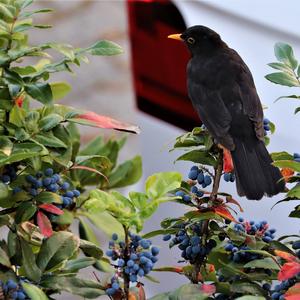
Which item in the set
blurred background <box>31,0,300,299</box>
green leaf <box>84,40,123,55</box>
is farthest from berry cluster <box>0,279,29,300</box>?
blurred background <box>31,0,300,299</box>

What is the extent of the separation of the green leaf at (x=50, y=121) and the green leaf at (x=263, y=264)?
0.42m

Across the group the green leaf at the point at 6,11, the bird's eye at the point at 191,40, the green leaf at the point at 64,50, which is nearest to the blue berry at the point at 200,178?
the green leaf at the point at 64,50

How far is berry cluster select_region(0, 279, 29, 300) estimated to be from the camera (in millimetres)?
1758

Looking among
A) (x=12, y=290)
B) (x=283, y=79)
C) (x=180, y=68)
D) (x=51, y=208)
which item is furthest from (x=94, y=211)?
(x=180, y=68)

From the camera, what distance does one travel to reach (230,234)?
5.86 feet

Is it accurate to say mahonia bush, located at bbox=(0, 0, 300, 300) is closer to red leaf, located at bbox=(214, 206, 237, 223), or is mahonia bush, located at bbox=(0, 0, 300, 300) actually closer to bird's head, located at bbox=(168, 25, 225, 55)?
red leaf, located at bbox=(214, 206, 237, 223)

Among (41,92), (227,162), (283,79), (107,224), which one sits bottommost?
(107,224)

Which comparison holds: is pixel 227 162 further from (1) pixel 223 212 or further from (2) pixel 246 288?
(2) pixel 246 288

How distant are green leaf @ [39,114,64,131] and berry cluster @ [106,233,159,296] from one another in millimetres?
243

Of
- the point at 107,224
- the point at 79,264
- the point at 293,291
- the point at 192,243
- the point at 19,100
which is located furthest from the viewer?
the point at 107,224

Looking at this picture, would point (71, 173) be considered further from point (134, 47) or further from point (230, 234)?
point (134, 47)

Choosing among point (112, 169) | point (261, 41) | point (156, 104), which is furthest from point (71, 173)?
point (156, 104)

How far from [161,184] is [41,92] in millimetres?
271

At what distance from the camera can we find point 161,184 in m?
1.83
